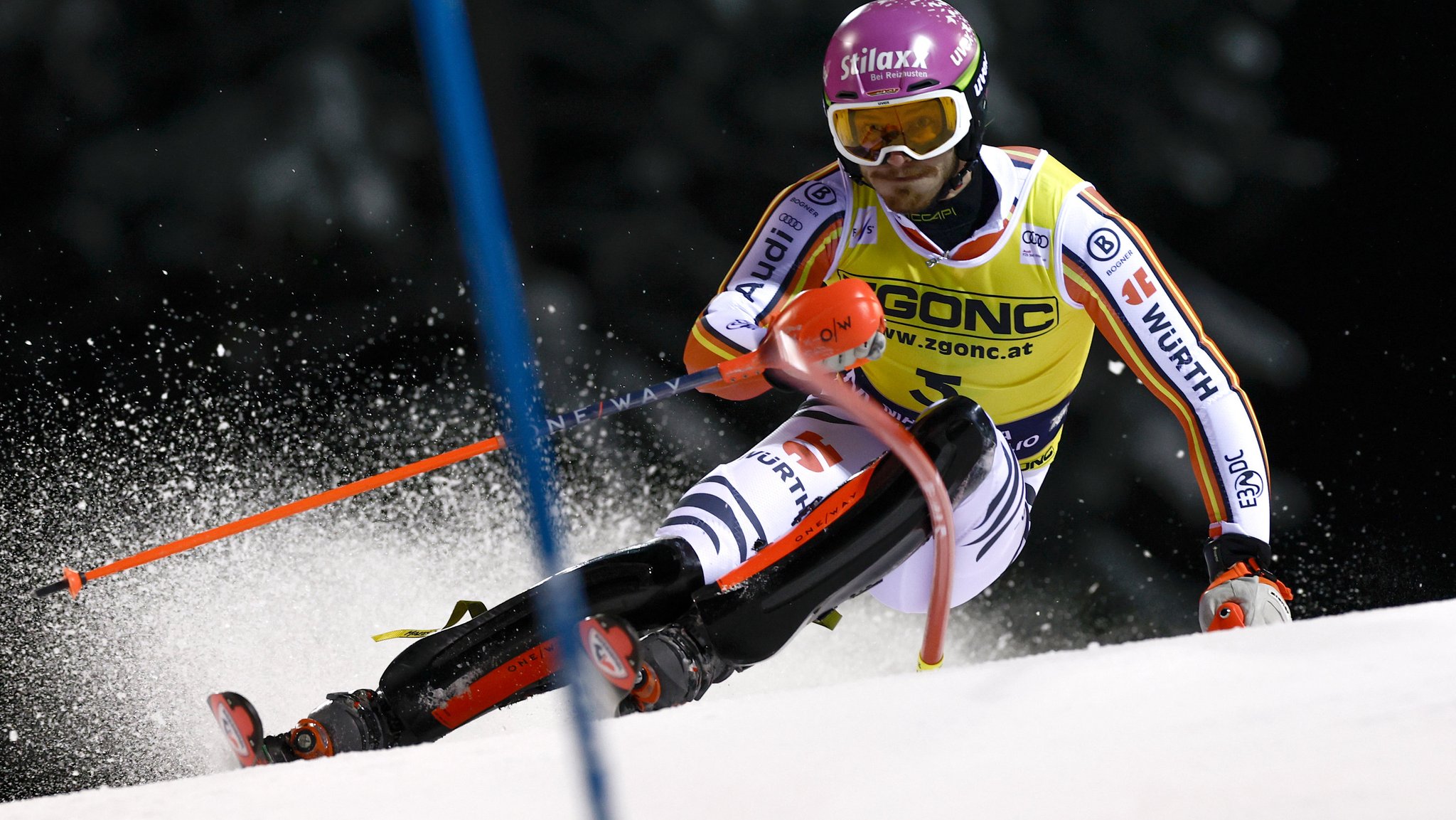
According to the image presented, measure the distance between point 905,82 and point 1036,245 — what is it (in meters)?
0.35

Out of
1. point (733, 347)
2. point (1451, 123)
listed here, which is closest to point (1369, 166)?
point (1451, 123)

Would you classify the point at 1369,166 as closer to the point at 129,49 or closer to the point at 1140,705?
the point at 1140,705

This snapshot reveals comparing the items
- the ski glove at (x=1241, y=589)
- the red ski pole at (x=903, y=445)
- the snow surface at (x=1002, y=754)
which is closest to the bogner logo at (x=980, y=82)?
the red ski pole at (x=903, y=445)

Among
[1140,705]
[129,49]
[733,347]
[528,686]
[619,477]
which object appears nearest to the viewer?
[1140,705]

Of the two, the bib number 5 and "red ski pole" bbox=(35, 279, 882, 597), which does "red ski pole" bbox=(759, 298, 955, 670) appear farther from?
the bib number 5

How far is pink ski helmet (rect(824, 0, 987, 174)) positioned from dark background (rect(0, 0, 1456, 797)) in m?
1.22

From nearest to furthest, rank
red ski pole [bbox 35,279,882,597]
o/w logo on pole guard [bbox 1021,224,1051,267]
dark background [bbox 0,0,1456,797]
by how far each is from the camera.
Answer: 1. red ski pole [bbox 35,279,882,597]
2. o/w logo on pole guard [bbox 1021,224,1051,267]
3. dark background [bbox 0,0,1456,797]

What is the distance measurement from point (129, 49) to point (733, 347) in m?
1.93

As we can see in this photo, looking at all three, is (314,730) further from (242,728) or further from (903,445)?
(903,445)

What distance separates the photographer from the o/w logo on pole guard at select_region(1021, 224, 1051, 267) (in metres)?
1.92

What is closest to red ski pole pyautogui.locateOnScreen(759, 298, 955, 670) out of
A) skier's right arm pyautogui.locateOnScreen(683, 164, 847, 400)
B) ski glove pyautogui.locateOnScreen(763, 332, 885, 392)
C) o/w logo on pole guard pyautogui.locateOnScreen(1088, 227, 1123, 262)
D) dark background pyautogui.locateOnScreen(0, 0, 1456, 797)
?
ski glove pyautogui.locateOnScreen(763, 332, 885, 392)

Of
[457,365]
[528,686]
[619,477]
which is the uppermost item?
[457,365]

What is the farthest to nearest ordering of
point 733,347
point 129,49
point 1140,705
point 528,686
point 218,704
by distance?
Result: point 129,49 → point 733,347 → point 528,686 → point 218,704 → point 1140,705

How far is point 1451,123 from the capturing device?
3000mm
